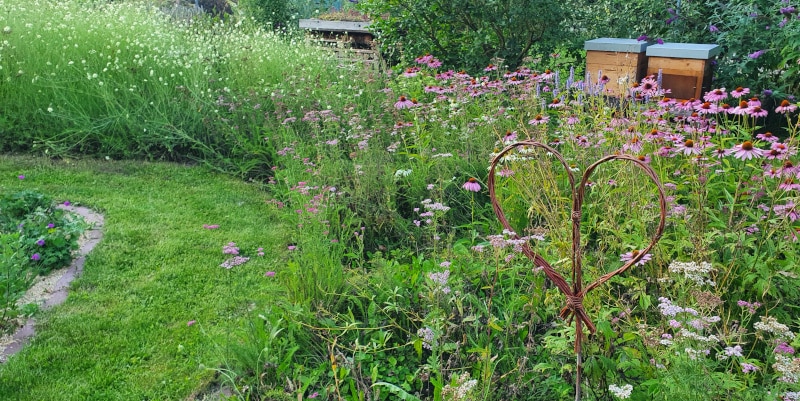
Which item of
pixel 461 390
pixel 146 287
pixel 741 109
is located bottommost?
pixel 146 287

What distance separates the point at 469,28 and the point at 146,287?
4509mm

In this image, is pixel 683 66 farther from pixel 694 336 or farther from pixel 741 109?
pixel 694 336

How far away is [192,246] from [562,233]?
94.5 inches

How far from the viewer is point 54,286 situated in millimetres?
3613

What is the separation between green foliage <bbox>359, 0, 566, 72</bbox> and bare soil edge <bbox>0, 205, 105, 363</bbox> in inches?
135

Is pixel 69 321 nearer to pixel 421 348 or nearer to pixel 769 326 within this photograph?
pixel 421 348

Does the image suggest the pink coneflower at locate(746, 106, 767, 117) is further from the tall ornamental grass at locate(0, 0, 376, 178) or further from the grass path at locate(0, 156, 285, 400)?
the tall ornamental grass at locate(0, 0, 376, 178)

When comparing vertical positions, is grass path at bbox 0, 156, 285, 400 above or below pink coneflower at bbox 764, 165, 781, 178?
below

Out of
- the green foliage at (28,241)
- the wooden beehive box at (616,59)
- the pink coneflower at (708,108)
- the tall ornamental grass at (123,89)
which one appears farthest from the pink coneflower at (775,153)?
the tall ornamental grass at (123,89)

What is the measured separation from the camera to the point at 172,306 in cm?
343

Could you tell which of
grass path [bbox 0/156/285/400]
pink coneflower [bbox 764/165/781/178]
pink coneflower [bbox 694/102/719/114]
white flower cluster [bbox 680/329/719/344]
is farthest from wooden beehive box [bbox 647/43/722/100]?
white flower cluster [bbox 680/329/719/344]

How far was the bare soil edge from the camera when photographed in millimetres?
3096

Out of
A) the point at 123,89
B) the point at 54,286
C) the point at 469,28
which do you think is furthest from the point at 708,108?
the point at 123,89

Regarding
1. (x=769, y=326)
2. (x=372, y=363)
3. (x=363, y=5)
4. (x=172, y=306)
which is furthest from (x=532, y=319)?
(x=363, y=5)
